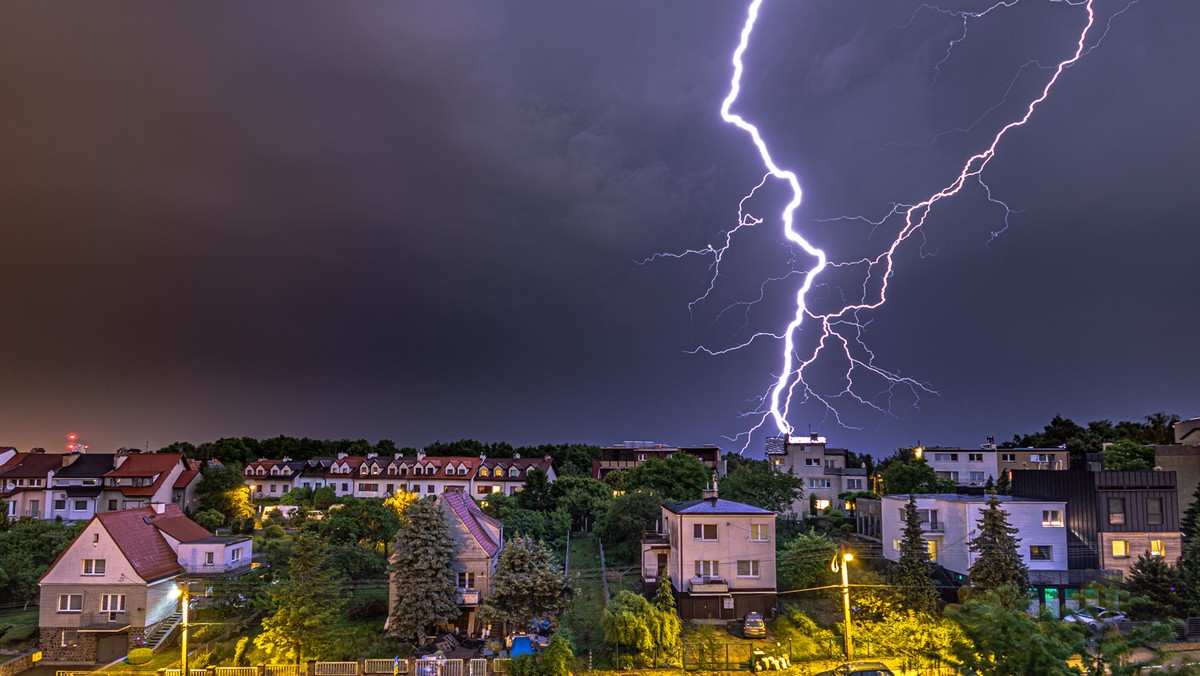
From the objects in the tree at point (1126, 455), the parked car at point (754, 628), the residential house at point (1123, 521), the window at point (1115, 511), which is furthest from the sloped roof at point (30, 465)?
the tree at point (1126, 455)

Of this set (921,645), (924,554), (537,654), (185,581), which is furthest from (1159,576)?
(185,581)

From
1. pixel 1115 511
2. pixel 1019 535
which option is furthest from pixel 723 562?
pixel 1115 511

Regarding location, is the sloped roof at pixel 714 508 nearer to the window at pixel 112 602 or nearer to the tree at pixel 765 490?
the tree at pixel 765 490

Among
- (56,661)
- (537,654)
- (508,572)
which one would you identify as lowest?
(56,661)

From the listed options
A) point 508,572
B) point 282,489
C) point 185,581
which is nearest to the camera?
point 508,572

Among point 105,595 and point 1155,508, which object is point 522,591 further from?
point 1155,508

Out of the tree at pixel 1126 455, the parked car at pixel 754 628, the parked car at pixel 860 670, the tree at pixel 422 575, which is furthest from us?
the tree at pixel 1126 455

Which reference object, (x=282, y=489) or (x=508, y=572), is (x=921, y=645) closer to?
(x=508, y=572)
